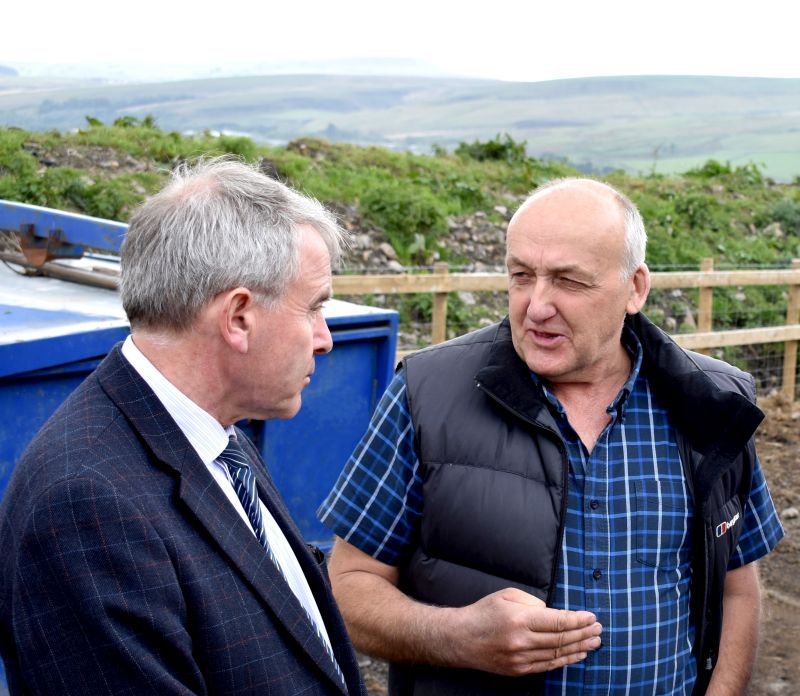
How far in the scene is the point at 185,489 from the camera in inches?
59.0

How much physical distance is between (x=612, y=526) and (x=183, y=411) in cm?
104

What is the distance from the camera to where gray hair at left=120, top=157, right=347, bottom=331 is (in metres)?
1.56

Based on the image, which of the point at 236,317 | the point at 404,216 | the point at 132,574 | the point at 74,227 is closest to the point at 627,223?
the point at 236,317

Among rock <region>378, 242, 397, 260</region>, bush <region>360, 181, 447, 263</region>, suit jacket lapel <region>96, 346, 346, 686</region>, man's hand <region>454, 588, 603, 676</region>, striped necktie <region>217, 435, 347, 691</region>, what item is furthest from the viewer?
bush <region>360, 181, 447, 263</region>

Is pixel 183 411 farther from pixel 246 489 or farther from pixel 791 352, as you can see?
pixel 791 352

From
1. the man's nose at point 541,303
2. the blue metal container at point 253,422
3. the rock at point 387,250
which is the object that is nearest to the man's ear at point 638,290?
the man's nose at point 541,303

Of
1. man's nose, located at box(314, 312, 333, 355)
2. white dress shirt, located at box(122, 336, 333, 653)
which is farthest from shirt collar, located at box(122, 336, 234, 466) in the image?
man's nose, located at box(314, 312, 333, 355)

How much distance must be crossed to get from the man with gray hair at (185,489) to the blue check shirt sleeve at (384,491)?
1.47ft

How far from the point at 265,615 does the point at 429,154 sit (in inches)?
527

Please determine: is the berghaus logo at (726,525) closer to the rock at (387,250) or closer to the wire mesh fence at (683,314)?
the wire mesh fence at (683,314)

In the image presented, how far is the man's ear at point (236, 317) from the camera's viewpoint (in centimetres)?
157

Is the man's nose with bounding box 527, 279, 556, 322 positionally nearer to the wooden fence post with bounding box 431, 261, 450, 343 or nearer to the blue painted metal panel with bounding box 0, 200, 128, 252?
the blue painted metal panel with bounding box 0, 200, 128, 252

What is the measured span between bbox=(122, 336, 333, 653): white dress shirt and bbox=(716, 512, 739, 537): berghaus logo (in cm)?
100

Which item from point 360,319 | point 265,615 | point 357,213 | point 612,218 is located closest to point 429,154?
point 357,213
